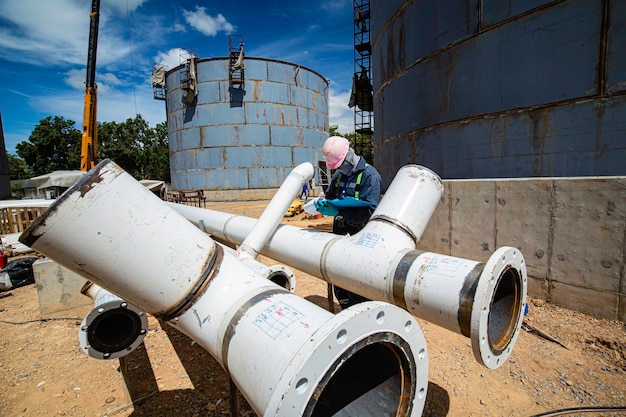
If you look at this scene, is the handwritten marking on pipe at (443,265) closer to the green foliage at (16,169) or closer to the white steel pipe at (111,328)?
the white steel pipe at (111,328)

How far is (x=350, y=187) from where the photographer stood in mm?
3412

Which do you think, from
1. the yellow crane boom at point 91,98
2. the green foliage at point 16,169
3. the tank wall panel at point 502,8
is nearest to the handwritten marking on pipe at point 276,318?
the tank wall panel at point 502,8

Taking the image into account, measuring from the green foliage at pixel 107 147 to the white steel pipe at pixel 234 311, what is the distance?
34.5 m

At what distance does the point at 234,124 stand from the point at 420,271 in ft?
62.6

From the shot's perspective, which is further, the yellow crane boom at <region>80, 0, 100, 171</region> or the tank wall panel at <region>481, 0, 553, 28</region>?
the yellow crane boom at <region>80, 0, 100, 171</region>

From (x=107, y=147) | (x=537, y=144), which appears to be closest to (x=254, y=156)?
(x=537, y=144)

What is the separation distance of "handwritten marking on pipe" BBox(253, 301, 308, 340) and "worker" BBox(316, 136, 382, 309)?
1857mm

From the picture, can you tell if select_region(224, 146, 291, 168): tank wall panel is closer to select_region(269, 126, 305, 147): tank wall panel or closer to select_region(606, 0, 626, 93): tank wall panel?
select_region(269, 126, 305, 147): tank wall panel

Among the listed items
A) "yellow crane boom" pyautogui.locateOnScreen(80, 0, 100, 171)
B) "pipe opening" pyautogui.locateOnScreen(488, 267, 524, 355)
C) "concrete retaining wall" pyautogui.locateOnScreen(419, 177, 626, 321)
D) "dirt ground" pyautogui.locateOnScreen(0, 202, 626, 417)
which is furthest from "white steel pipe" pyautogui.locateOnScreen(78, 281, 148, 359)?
"yellow crane boom" pyautogui.locateOnScreen(80, 0, 100, 171)

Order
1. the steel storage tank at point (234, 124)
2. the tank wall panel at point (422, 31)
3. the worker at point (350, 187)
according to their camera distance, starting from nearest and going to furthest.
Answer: the worker at point (350, 187) → the tank wall panel at point (422, 31) → the steel storage tank at point (234, 124)

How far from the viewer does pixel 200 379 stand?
9.59 feet

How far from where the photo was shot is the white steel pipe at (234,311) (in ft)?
3.76

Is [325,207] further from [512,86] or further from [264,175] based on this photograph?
[264,175]

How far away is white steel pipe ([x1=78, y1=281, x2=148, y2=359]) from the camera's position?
2135 mm
